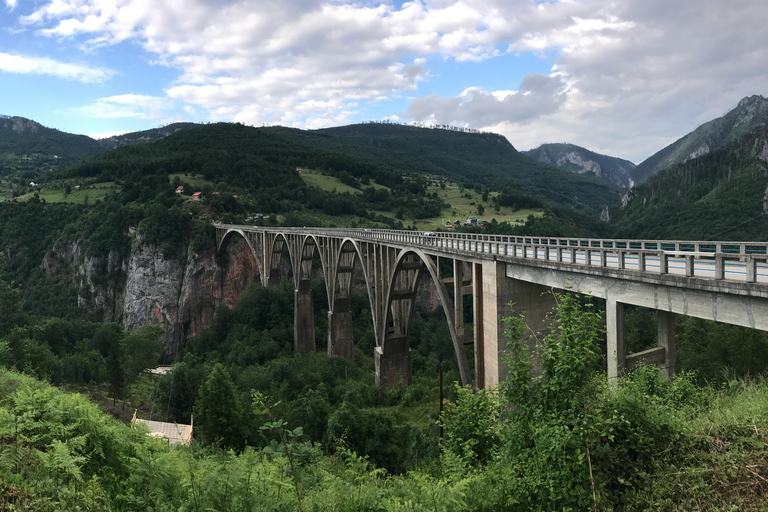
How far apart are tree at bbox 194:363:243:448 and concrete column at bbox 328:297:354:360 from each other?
20428 millimetres

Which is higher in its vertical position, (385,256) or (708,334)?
(385,256)

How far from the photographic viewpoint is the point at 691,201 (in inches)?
5059

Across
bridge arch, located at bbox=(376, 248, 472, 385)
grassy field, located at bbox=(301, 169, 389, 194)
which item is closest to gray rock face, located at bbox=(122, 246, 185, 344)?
grassy field, located at bbox=(301, 169, 389, 194)

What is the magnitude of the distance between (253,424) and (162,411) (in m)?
11.8

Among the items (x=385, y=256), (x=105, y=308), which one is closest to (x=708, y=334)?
(x=385, y=256)

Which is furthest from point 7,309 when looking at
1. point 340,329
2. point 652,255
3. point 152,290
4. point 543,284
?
point 652,255

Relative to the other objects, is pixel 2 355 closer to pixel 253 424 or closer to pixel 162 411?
pixel 162 411

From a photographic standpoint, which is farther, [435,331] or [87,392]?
[435,331]

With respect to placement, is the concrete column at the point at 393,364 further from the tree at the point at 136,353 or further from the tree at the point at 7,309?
the tree at the point at 7,309

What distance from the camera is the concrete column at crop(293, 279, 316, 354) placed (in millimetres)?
54312

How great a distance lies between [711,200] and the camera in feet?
372

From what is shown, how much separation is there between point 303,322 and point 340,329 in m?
9.82

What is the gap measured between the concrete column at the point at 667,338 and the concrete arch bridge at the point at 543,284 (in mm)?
28

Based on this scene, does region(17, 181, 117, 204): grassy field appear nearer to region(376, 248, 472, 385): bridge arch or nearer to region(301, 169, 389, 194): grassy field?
region(301, 169, 389, 194): grassy field
